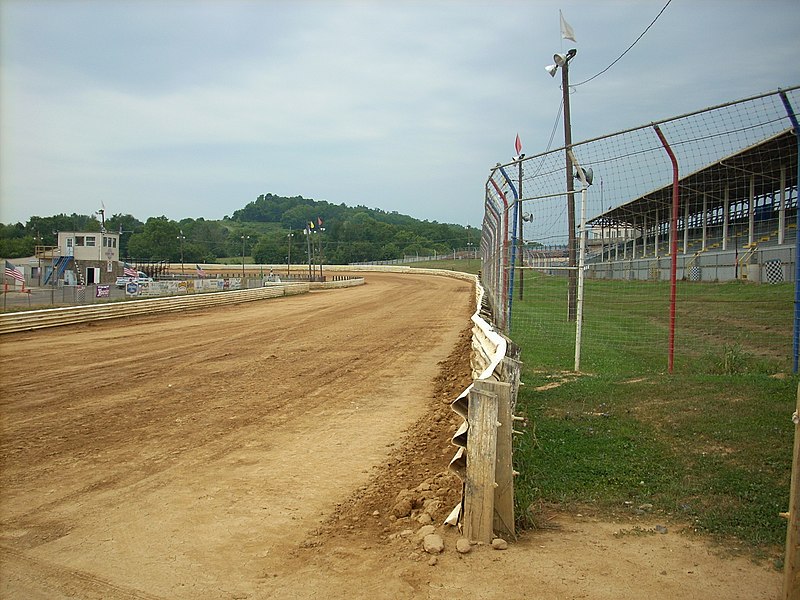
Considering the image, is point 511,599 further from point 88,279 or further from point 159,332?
point 88,279

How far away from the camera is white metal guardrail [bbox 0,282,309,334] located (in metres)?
18.9

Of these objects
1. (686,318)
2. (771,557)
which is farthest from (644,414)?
(686,318)

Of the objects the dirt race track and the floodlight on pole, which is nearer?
the dirt race track

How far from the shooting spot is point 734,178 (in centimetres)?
1119

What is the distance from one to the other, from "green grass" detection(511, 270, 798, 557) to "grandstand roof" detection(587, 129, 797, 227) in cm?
272

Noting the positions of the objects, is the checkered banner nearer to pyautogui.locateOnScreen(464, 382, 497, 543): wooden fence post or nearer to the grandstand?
the grandstand

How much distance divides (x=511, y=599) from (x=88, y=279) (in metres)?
54.6

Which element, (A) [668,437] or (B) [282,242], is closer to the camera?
(A) [668,437]

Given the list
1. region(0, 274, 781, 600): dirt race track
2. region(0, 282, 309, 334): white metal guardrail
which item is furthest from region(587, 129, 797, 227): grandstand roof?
region(0, 282, 309, 334): white metal guardrail

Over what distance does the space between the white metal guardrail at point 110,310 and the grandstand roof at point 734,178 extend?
1642cm

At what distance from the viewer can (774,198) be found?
14695 mm

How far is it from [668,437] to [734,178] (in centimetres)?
695

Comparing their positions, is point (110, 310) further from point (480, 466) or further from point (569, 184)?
point (480, 466)

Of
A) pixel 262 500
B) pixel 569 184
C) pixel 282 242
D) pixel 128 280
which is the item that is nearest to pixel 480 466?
pixel 262 500
